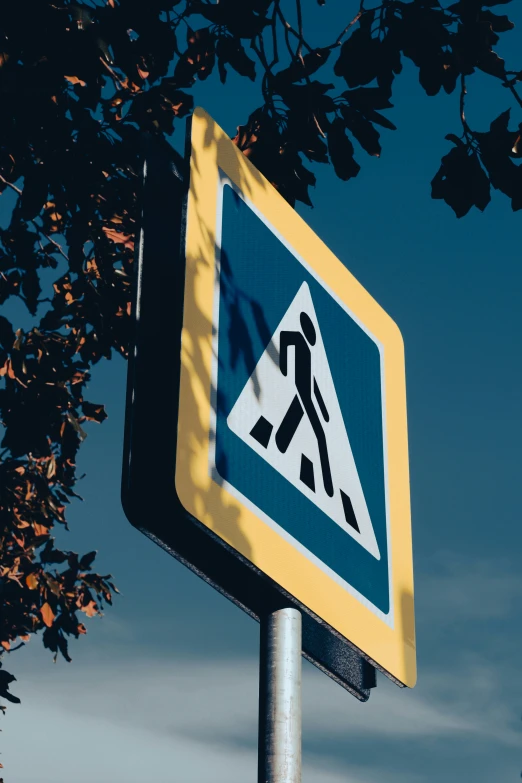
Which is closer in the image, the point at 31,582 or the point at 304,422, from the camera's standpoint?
the point at 304,422

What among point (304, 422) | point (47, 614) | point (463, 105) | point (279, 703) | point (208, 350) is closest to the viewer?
→ point (279, 703)

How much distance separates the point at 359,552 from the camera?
2354 millimetres

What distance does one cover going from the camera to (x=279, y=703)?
5.80 ft

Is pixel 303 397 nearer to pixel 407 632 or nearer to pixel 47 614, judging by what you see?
pixel 407 632

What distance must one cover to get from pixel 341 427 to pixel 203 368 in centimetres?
64

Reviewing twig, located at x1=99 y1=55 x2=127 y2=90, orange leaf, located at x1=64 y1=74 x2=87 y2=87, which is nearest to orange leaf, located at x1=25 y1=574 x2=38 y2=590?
twig, located at x1=99 y1=55 x2=127 y2=90

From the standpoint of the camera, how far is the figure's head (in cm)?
237

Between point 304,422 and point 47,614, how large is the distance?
5.54 metres

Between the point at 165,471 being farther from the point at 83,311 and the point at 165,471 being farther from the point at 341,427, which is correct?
the point at 83,311

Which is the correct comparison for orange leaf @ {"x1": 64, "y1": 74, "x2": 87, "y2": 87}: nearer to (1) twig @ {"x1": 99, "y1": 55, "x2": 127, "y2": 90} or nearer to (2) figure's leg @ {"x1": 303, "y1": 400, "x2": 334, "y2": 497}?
(1) twig @ {"x1": 99, "y1": 55, "x2": 127, "y2": 90}

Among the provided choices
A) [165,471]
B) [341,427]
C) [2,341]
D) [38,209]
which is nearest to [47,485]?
[2,341]

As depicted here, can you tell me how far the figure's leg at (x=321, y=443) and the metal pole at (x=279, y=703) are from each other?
0.44m

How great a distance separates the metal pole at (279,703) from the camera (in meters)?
1.72

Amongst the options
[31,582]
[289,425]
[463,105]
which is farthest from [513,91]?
[31,582]
